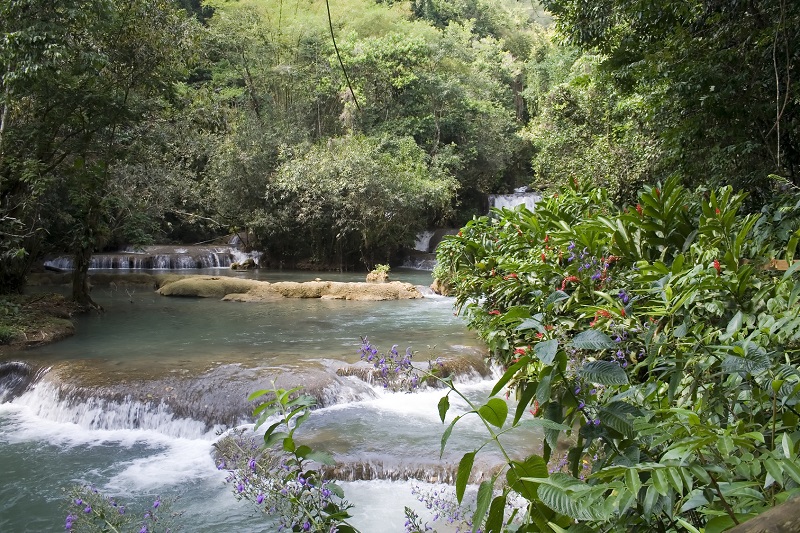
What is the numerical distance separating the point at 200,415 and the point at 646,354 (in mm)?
5499

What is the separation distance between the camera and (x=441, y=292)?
15.7 metres

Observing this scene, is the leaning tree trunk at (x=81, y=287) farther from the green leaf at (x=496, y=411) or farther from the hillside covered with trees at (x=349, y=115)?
the green leaf at (x=496, y=411)

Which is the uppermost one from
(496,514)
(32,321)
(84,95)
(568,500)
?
(84,95)

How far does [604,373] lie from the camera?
1579mm

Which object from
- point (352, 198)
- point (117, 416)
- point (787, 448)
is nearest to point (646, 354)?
point (787, 448)

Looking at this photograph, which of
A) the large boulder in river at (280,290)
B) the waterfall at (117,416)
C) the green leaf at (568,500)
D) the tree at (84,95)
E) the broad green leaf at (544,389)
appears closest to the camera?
the green leaf at (568,500)

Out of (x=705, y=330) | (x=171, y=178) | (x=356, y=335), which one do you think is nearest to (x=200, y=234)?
(x=171, y=178)

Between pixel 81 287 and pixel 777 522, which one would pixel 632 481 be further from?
→ pixel 81 287

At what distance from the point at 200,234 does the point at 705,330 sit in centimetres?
2778

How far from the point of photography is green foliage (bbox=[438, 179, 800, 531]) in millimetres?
1516

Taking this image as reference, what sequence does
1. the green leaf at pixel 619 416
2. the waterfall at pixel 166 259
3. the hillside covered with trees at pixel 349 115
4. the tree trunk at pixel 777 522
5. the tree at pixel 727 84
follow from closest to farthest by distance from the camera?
the tree trunk at pixel 777 522
the green leaf at pixel 619 416
the tree at pixel 727 84
the hillside covered with trees at pixel 349 115
the waterfall at pixel 166 259

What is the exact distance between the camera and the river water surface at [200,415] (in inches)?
211

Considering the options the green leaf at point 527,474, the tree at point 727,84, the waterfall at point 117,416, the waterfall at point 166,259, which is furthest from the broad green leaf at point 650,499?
the waterfall at point 166,259

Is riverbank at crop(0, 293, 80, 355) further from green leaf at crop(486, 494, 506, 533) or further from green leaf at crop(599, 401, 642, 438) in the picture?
green leaf at crop(599, 401, 642, 438)
